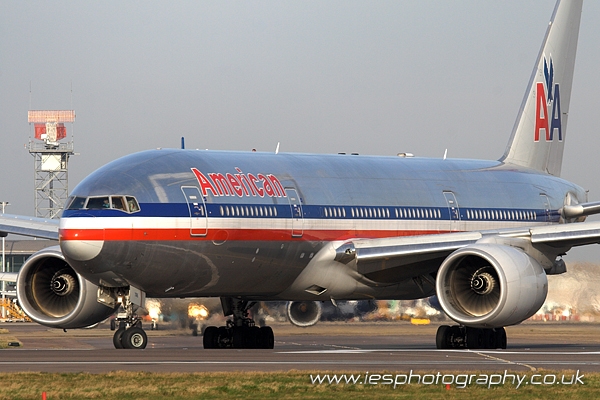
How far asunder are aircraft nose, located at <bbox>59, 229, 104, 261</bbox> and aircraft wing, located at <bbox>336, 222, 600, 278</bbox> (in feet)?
22.4

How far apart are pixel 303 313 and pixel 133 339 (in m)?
13.4

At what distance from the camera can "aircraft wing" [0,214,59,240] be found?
3058 centimetres

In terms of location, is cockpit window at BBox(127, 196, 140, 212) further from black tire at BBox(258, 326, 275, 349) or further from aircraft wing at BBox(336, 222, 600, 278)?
black tire at BBox(258, 326, 275, 349)

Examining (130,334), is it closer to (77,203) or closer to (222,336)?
(77,203)

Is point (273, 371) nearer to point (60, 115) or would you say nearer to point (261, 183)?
→ point (261, 183)

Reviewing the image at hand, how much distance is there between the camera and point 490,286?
27.5m

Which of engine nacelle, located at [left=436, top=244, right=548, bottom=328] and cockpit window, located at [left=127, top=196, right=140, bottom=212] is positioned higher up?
cockpit window, located at [left=127, top=196, right=140, bottom=212]

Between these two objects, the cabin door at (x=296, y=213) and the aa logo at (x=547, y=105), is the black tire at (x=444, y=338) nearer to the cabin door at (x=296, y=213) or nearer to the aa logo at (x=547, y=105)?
the cabin door at (x=296, y=213)

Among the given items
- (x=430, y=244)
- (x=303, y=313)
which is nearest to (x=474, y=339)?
(x=430, y=244)

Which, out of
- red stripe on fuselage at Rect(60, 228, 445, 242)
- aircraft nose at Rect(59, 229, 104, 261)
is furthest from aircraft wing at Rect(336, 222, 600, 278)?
aircraft nose at Rect(59, 229, 104, 261)

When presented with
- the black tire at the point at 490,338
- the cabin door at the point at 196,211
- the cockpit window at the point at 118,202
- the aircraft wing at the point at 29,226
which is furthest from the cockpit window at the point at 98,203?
the black tire at the point at 490,338

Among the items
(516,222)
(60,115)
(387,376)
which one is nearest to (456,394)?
(387,376)

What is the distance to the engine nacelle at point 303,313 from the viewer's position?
126 ft

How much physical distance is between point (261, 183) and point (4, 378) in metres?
11.1
